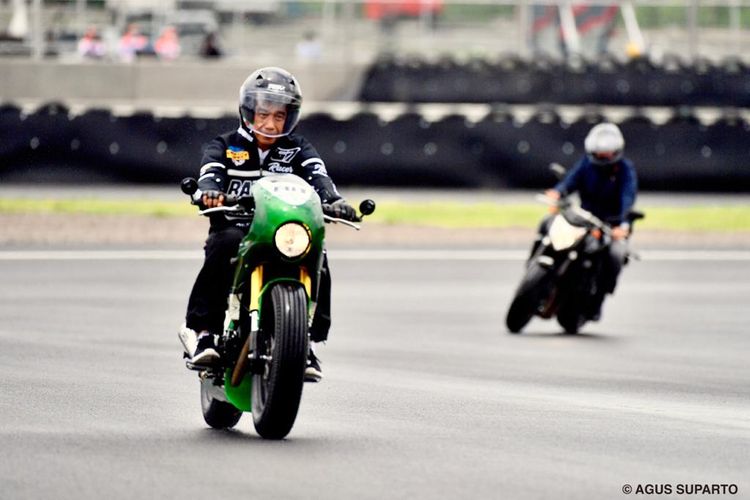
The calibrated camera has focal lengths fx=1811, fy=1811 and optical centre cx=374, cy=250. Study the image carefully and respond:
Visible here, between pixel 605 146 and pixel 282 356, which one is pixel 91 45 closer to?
pixel 605 146

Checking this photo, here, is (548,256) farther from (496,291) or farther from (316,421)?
(316,421)

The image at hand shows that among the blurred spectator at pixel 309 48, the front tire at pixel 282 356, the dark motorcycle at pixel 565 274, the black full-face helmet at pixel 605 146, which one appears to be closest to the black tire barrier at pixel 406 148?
the blurred spectator at pixel 309 48

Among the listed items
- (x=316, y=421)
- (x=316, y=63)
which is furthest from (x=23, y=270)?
(x=316, y=63)

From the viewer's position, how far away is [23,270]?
723 inches

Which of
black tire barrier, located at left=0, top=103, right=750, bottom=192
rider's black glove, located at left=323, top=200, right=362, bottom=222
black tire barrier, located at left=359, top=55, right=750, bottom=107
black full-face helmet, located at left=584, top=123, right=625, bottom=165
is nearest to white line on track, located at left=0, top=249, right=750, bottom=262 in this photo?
black tire barrier, located at left=0, top=103, right=750, bottom=192

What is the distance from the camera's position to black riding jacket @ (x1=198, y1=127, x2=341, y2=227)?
336 inches

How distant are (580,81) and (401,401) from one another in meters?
26.0

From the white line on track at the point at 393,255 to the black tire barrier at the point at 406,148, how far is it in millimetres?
5066

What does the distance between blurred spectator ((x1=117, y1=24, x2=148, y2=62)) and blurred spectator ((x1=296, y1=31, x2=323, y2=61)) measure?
3.42 meters

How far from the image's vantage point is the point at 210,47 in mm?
37125

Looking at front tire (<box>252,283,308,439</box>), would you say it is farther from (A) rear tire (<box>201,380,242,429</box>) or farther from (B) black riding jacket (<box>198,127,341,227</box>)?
(B) black riding jacket (<box>198,127,341,227</box>)

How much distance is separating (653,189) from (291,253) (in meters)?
20.1

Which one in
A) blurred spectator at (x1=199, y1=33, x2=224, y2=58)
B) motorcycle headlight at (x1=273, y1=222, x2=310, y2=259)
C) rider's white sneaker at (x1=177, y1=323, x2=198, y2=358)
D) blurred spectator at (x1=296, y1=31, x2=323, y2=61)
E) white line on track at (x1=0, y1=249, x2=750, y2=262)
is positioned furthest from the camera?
blurred spectator at (x1=199, y1=33, x2=224, y2=58)

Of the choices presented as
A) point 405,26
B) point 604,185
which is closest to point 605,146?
point 604,185
